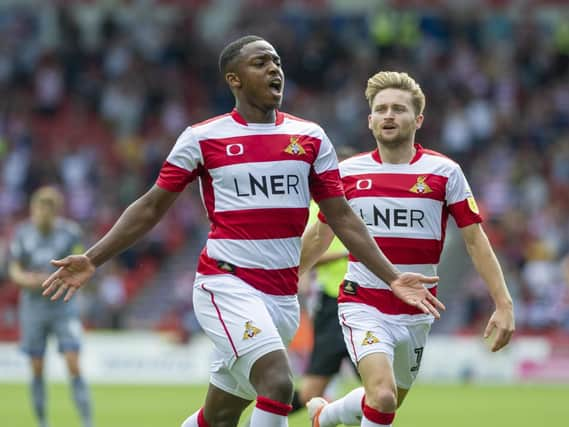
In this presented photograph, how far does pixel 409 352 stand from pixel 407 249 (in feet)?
2.18

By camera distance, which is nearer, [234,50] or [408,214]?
[234,50]

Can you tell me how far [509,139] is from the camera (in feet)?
83.7

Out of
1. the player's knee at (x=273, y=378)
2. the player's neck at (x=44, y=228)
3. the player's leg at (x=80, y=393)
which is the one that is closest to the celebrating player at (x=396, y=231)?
the player's knee at (x=273, y=378)

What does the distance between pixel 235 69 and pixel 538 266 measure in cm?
1649

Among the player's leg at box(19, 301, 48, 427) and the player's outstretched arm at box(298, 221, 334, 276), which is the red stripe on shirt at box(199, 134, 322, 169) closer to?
the player's outstretched arm at box(298, 221, 334, 276)

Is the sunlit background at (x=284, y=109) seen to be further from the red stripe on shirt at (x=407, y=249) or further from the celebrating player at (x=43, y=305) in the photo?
the red stripe on shirt at (x=407, y=249)

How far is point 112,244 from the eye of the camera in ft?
22.6

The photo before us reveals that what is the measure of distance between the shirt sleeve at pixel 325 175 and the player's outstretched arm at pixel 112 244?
0.81m

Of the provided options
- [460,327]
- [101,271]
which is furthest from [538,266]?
[101,271]

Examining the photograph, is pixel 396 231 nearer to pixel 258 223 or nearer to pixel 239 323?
pixel 258 223

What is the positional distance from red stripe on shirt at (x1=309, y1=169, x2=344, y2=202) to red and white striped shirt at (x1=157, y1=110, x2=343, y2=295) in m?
0.12

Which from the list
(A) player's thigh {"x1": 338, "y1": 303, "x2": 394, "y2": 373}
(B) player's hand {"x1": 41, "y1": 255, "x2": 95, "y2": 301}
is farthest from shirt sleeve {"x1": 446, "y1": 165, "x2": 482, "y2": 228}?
(B) player's hand {"x1": 41, "y1": 255, "x2": 95, "y2": 301}

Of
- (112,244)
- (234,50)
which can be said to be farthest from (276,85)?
(112,244)

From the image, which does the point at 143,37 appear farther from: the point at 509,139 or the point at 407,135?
the point at 407,135
